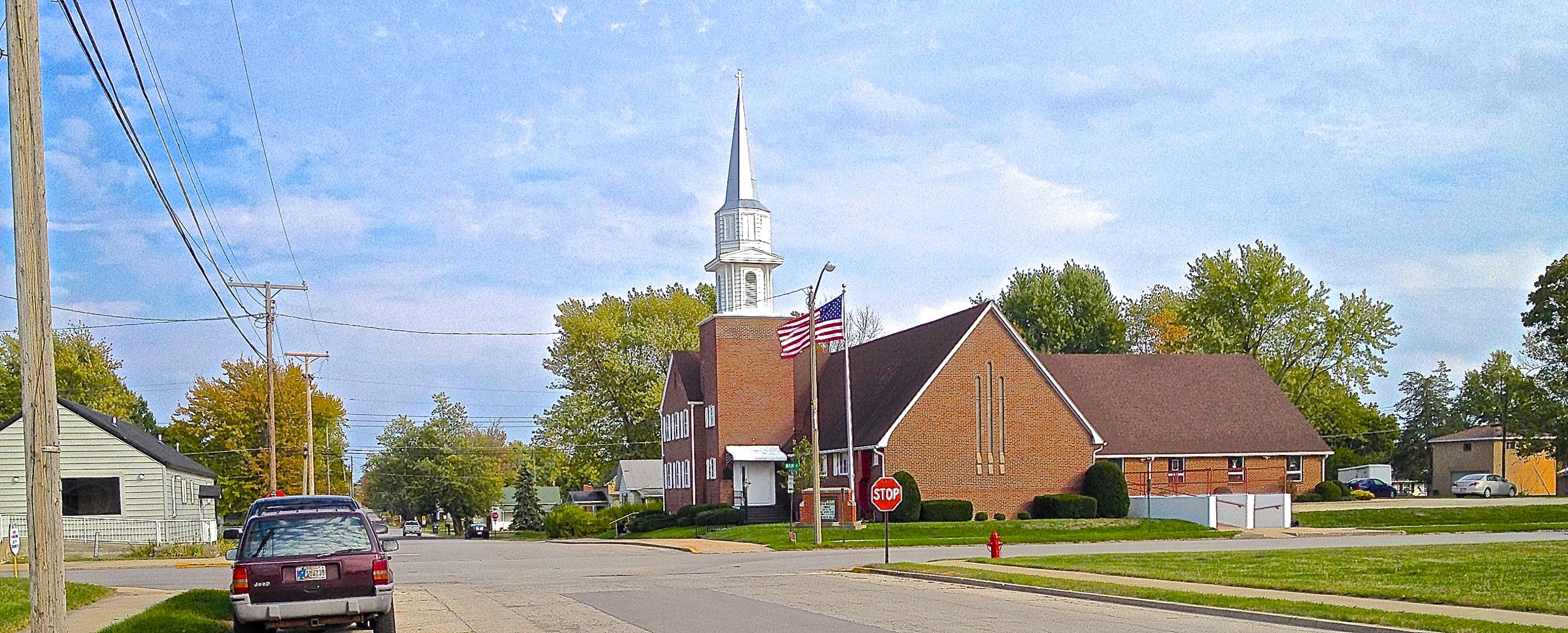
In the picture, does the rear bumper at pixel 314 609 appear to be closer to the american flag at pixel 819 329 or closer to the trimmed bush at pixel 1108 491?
the american flag at pixel 819 329

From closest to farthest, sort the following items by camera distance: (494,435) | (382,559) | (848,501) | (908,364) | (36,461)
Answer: (36,461) < (382,559) < (848,501) < (908,364) < (494,435)

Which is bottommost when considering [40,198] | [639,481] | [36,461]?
[639,481]

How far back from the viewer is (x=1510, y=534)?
4038cm

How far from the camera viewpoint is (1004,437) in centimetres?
5412

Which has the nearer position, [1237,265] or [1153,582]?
[1153,582]

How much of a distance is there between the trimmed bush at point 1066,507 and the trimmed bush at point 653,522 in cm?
1690

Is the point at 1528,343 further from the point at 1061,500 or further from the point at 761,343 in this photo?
the point at 761,343

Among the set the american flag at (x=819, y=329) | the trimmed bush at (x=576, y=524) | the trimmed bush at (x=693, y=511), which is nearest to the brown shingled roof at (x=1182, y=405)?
the trimmed bush at (x=693, y=511)

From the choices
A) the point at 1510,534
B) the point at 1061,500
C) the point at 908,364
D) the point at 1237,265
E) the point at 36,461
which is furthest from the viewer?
the point at 1237,265

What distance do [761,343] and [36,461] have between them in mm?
47672

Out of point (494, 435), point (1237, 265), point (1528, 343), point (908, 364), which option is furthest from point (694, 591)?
point (494, 435)

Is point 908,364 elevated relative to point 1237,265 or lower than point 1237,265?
Result: lower

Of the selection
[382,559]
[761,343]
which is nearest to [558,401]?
[761,343]

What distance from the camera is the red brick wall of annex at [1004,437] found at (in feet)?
173
